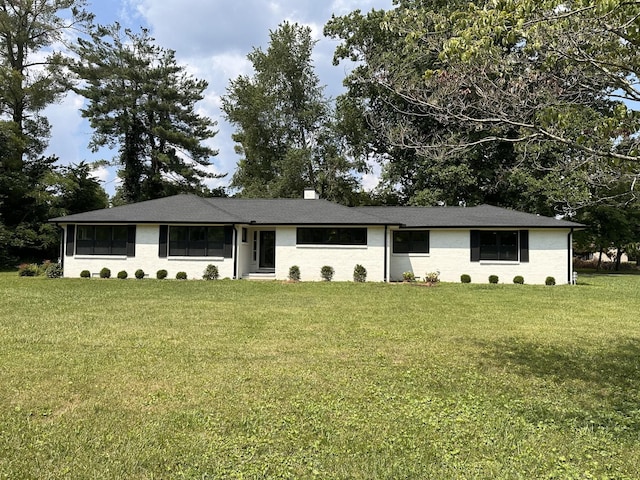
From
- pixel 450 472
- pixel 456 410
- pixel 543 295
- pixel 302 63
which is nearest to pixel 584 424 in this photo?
pixel 456 410

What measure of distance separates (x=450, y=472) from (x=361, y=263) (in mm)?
15934

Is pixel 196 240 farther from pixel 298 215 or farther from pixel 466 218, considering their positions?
pixel 466 218

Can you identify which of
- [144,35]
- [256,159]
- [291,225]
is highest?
Result: [144,35]

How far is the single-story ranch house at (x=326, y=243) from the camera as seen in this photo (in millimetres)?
18766

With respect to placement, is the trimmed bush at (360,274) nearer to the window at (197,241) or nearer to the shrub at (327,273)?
the shrub at (327,273)

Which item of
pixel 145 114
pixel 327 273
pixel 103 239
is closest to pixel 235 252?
pixel 327 273

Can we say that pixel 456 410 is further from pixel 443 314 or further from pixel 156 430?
pixel 443 314

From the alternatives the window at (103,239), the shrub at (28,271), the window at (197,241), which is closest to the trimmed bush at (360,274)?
the window at (197,241)

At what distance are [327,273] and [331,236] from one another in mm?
1716

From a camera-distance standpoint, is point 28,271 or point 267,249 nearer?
point 28,271

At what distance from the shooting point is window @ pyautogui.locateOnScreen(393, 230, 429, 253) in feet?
65.4

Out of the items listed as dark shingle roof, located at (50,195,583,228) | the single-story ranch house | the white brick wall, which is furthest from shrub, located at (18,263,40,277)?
the white brick wall

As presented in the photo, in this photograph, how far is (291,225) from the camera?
19109 millimetres

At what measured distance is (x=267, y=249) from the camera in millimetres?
21969
